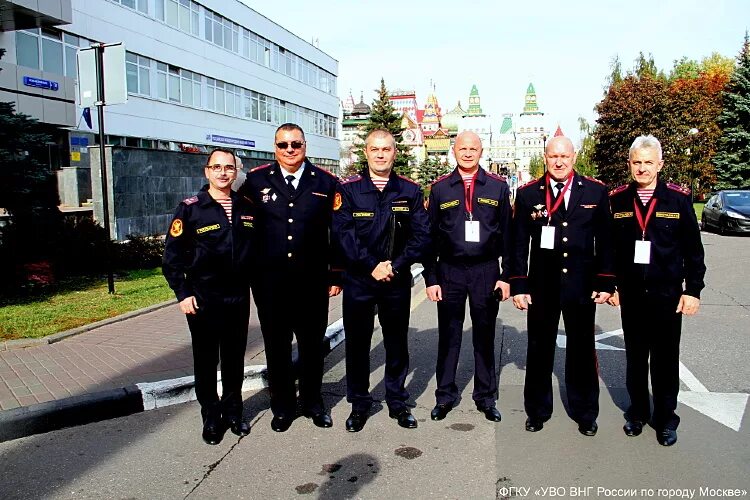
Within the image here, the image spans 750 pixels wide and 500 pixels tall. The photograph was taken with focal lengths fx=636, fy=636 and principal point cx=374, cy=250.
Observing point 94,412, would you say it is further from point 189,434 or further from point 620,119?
point 620,119

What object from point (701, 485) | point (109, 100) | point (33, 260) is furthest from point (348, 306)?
point (33, 260)

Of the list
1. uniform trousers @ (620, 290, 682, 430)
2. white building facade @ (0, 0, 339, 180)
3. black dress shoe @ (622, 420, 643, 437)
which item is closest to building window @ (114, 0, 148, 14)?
white building facade @ (0, 0, 339, 180)

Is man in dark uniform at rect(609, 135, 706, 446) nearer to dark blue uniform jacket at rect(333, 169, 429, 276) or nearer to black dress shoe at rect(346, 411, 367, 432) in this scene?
dark blue uniform jacket at rect(333, 169, 429, 276)

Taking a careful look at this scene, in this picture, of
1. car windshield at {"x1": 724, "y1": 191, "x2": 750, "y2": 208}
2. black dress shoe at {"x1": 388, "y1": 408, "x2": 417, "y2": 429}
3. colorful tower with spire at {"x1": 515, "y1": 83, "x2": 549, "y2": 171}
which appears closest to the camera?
black dress shoe at {"x1": 388, "y1": 408, "x2": 417, "y2": 429}

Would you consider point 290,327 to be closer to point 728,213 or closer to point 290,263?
point 290,263

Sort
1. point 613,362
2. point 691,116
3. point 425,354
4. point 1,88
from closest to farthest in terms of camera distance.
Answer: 1. point 613,362
2. point 425,354
3. point 1,88
4. point 691,116

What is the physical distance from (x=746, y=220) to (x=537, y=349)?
2173cm

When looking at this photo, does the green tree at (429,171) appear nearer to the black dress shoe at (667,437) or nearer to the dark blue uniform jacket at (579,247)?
the dark blue uniform jacket at (579,247)

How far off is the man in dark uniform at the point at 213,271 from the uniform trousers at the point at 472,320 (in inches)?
63.4

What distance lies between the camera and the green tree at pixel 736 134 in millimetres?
46625

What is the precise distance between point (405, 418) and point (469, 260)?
135cm

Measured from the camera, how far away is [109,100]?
9.94m

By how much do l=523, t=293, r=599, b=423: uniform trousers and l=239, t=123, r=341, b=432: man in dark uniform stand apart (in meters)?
1.62

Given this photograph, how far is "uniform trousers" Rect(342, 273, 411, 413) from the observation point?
5.04 meters
